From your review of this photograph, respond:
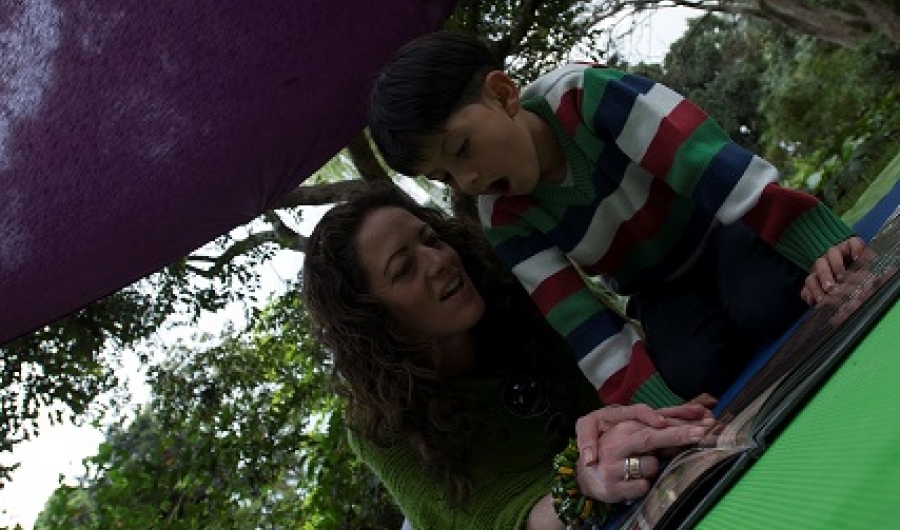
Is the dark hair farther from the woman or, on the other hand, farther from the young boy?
the young boy

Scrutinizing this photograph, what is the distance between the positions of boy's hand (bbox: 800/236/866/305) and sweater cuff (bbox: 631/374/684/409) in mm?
220

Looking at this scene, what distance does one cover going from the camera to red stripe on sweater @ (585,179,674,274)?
1209 mm

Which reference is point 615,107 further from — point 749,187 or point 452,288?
point 452,288

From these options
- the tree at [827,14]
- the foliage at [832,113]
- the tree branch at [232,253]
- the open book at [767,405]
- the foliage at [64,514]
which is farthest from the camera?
the tree at [827,14]

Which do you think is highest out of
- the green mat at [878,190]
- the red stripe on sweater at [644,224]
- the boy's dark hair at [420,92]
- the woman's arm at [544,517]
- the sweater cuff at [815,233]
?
the boy's dark hair at [420,92]

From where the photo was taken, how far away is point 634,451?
82 cm

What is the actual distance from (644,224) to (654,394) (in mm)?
230

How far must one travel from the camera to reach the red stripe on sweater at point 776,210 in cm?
103

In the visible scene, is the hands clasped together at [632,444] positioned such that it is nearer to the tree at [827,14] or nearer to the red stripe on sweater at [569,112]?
the red stripe on sweater at [569,112]

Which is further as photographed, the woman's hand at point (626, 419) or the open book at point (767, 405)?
the woman's hand at point (626, 419)

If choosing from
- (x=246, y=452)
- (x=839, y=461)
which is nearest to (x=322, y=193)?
(x=246, y=452)

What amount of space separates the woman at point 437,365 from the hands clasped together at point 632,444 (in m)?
0.29

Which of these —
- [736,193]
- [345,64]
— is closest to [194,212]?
[345,64]

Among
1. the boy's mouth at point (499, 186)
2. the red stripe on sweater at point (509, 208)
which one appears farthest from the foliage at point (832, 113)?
the boy's mouth at point (499, 186)
